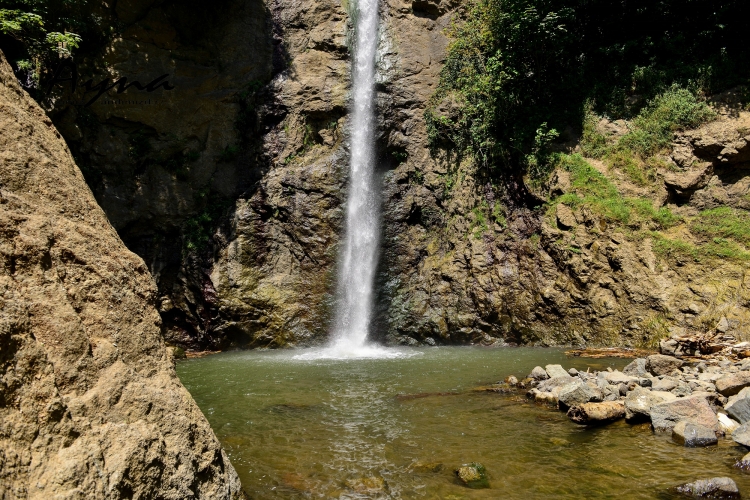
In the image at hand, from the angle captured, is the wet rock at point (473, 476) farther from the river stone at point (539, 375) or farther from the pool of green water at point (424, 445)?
Answer: the river stone at point (539, 375)

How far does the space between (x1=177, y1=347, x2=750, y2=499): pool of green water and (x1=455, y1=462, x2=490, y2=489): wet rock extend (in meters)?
0.08

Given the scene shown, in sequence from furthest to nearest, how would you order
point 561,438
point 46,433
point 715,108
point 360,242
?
point 360,242
point 715,108
point 561,438
point 46,433

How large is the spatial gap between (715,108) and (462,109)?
744cm

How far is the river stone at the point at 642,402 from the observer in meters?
6.17

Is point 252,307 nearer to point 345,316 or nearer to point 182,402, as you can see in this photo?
point 345,316

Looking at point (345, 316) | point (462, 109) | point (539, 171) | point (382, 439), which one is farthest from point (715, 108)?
point (382, 439)

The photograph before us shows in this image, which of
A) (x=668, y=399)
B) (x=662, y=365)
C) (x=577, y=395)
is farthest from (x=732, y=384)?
(x=577, y=395)

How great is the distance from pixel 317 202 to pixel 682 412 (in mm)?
13049

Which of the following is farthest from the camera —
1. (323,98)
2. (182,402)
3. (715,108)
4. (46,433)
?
(323,98)

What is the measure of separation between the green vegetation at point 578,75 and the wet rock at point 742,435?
1039 centimetres

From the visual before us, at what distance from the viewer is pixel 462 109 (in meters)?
17.6

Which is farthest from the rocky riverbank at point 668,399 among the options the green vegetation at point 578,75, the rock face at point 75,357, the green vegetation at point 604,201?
the green vegetation at point 578,75

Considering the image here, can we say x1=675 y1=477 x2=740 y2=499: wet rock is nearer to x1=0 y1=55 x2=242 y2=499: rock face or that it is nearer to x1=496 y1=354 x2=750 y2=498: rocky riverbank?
x1=496 y1=354 x2=750 y2=498: rocky riverbank

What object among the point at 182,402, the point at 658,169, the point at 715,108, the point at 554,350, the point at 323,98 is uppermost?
the point at 323,98
